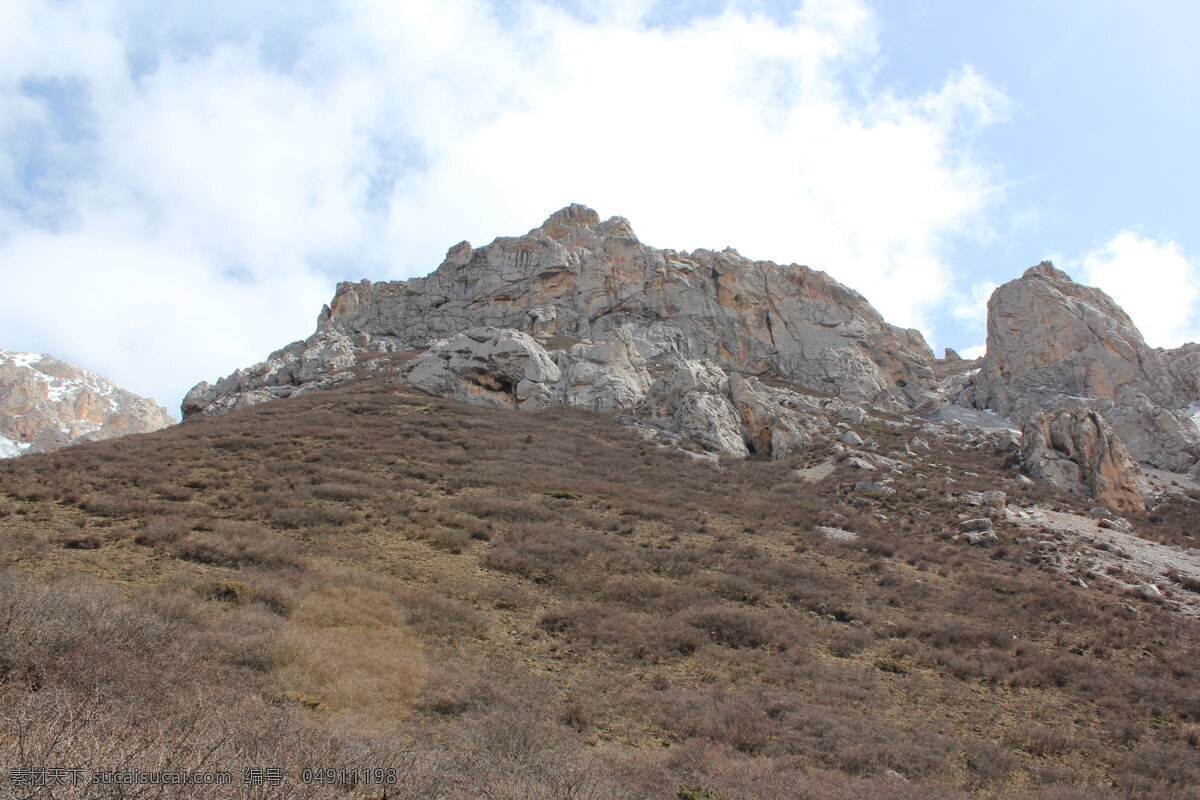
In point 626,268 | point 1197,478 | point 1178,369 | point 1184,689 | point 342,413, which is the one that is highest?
point 626,268

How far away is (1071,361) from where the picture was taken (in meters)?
60.0

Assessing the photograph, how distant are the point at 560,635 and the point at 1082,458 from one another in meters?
34.3

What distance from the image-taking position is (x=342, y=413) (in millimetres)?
36594

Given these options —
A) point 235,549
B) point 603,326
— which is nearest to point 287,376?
point 603,326

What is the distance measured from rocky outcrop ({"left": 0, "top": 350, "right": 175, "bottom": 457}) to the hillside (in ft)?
385

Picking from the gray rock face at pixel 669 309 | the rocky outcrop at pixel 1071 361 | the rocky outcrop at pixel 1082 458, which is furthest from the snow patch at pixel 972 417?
the rocky outcrop at pixel 1082 458

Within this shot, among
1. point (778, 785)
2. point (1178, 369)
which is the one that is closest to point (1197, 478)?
point (1178, 369)

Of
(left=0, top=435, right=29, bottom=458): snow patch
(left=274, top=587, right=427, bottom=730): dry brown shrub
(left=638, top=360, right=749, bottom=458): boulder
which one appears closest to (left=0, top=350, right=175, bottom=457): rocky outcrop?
(left=0, top=435, right=29, bottom=458): snow patch

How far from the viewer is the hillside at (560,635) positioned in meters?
6.80

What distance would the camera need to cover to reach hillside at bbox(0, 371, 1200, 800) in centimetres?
680

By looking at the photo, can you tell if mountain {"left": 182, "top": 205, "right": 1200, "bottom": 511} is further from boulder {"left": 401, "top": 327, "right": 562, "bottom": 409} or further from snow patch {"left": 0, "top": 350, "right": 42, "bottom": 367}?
snow patch {"left": 0, "top": 350, "right": 42, "bottom": 367}

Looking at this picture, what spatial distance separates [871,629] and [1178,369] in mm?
62778

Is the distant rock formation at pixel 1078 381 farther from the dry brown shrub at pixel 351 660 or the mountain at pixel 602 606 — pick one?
the dry brown shrub at pixel 351 660

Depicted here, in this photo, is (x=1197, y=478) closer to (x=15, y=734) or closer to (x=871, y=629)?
(x=871, y=629)
